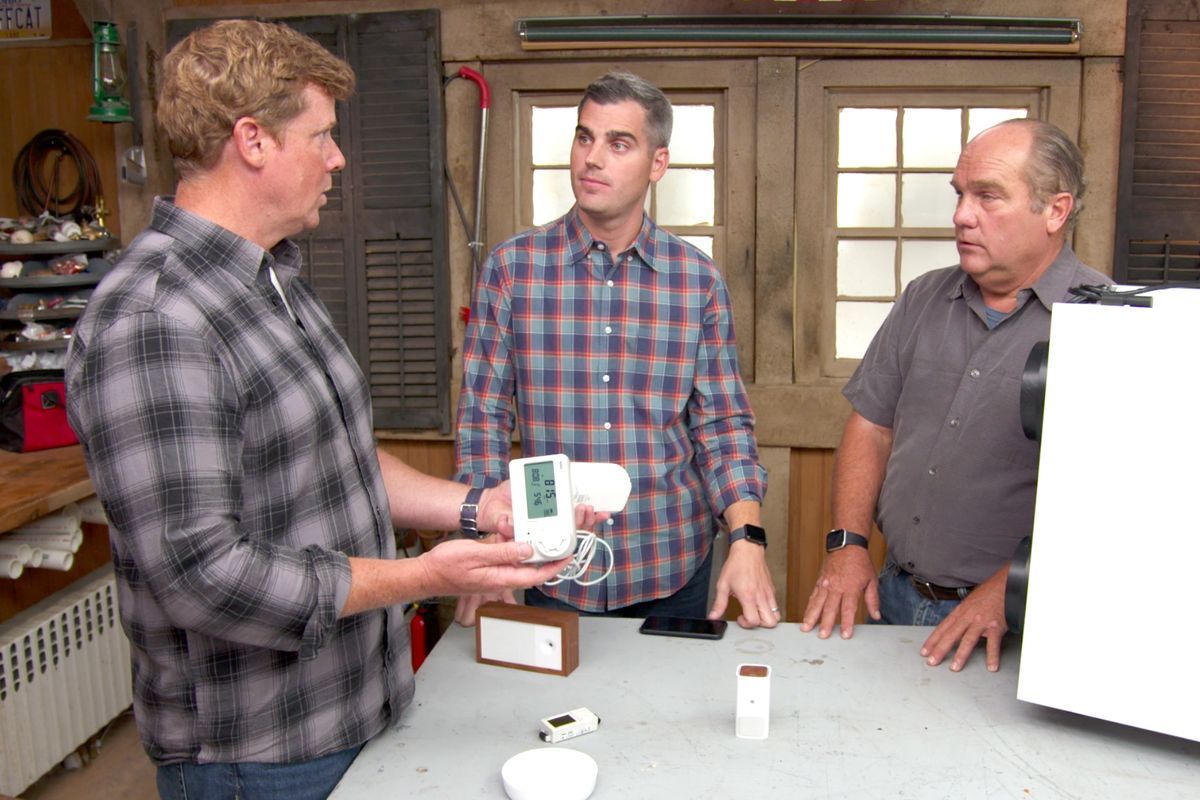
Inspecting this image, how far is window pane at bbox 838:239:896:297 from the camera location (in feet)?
11.0

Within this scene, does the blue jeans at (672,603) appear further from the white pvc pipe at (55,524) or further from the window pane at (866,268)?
the window pane at (866,268)

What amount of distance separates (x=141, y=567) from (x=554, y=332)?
108cm

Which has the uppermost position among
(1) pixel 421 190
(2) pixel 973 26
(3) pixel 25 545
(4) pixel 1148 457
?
(2) pixel 973 26

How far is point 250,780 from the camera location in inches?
50.1

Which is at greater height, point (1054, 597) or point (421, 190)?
point (421, 190)

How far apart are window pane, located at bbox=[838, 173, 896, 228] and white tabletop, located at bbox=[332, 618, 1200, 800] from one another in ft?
6.54

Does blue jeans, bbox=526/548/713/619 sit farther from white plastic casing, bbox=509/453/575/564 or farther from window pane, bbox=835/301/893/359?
window pane, bbox=835/301/893/359

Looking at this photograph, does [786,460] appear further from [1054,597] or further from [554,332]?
[1054,597]

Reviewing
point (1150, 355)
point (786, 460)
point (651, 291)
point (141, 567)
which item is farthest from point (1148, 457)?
point (786, 460)

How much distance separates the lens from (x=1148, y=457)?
1.23 metres

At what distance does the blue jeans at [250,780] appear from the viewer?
1.27 metres

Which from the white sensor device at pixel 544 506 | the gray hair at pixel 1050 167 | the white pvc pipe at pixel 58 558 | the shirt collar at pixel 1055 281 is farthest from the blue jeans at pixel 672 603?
the white pvc pipe at pixel 58 558

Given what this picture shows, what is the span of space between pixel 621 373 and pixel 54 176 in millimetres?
2433

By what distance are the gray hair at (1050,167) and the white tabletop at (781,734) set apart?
2.57 ft
